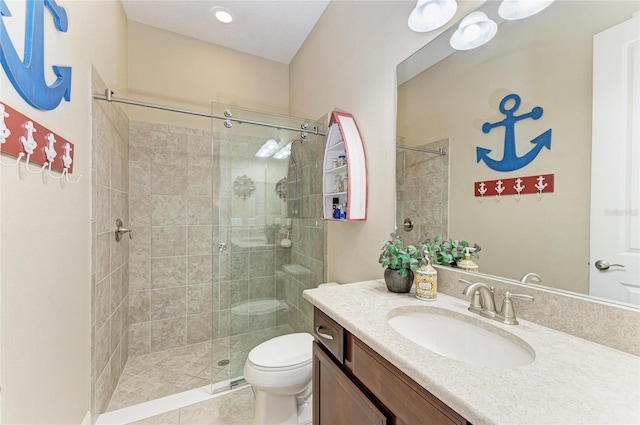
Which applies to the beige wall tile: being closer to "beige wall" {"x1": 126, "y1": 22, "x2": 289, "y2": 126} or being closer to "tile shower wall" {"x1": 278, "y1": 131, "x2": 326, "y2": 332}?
"tile shower wall" {"x1": 278, "y1": 131, "x2": 326, "y2": 332}

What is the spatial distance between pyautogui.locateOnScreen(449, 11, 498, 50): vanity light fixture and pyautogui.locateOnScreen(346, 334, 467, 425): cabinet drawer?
1232mm

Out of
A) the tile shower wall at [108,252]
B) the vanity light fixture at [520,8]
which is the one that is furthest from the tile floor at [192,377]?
the vanity light fixture at [520,8]

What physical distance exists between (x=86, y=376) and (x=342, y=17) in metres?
2.75

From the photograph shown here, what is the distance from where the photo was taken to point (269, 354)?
1.46m

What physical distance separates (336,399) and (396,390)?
0.37 m

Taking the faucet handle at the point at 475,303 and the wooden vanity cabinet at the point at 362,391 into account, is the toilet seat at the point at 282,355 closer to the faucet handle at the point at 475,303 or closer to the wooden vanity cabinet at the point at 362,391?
the wooden vanity cabinet at the point at 362,391

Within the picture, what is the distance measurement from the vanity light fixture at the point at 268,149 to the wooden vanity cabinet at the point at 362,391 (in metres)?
1.41

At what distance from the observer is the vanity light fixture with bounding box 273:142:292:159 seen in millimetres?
2104

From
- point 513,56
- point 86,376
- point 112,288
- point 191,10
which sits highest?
point 191,10

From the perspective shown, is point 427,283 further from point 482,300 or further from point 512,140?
point 512,140

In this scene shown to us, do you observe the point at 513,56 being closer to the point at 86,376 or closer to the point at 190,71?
the point at 86,376

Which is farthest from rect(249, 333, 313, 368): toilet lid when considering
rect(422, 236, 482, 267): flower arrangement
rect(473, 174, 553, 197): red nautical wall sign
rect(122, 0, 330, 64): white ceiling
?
rect(122, 0, 330, 64): white ceiling

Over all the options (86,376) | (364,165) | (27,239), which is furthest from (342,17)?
(86,376)

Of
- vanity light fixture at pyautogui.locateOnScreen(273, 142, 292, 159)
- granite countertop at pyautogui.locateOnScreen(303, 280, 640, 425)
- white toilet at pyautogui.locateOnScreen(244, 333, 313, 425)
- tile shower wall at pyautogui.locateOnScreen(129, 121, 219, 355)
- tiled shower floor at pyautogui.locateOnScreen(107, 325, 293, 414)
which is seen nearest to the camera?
granite countertop at pyautogui.locateOnScreen(303, 280, 640, 425)
